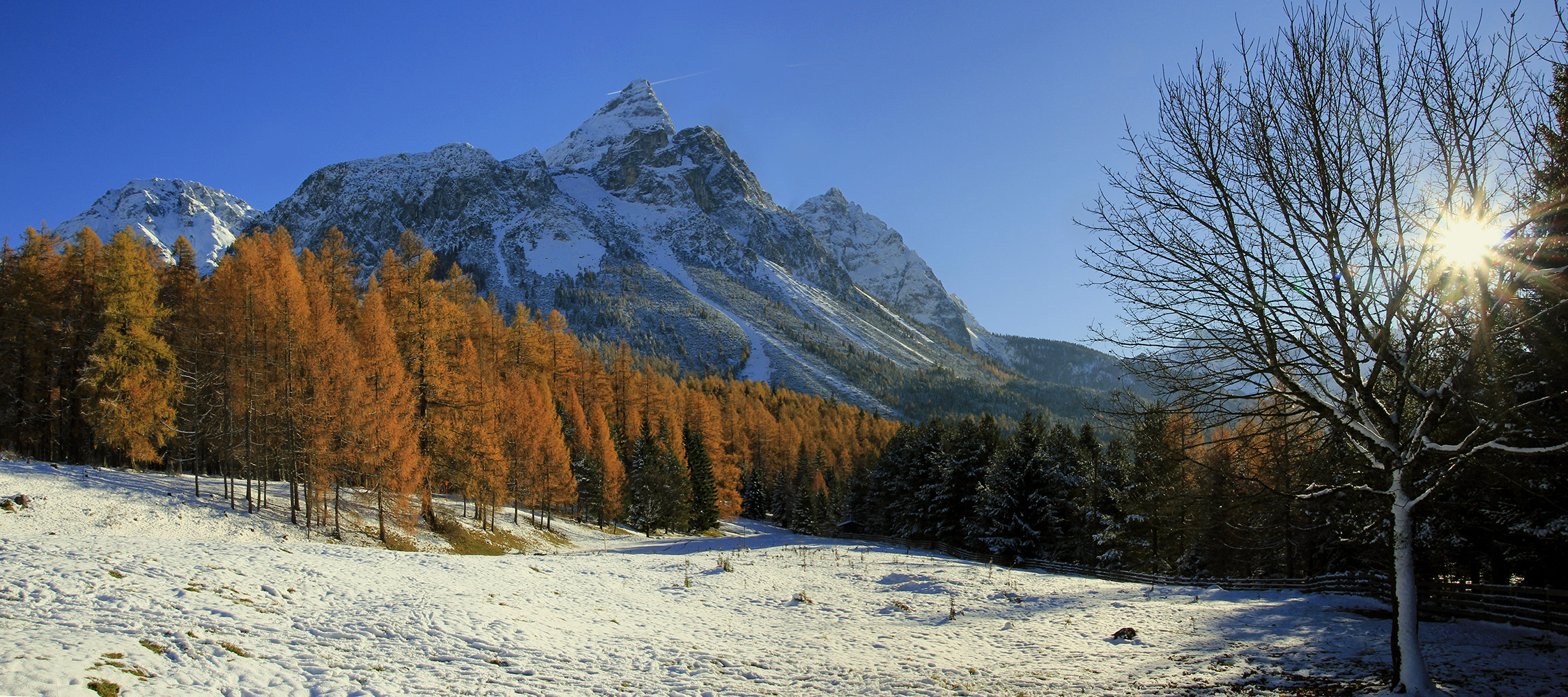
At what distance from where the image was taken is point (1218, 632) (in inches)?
533

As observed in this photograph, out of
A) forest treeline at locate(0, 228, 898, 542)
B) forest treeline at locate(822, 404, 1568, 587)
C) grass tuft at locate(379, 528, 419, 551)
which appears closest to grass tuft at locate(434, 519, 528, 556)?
forest treeline at locate(0, 228, 898, 542)

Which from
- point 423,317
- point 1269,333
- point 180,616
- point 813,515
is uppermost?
point 423,317

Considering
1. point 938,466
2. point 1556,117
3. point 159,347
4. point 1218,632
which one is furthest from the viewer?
point 938,466

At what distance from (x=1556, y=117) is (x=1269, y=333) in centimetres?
475

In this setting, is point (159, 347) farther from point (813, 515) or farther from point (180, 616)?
point (813, 515)

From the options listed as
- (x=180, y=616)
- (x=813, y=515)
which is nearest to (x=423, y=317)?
(x=180, y=616)

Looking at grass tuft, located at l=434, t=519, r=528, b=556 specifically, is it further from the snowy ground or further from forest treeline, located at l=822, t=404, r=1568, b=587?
forest treeline, located at l=822, t=404, r=1568, b=587

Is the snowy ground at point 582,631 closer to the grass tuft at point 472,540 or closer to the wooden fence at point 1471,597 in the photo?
the wooden fence at point 1471,597

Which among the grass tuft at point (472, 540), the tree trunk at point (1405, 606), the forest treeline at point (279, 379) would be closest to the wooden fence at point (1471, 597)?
the tree trunk at point (1405, 606)

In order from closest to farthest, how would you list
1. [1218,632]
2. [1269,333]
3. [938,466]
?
[1269,333] → [1218,632] → [938,466]

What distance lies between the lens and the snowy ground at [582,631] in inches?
328

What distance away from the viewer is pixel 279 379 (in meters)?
25.2

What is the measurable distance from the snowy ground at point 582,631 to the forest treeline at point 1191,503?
6.98 ft

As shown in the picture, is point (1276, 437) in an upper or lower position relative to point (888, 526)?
upper
